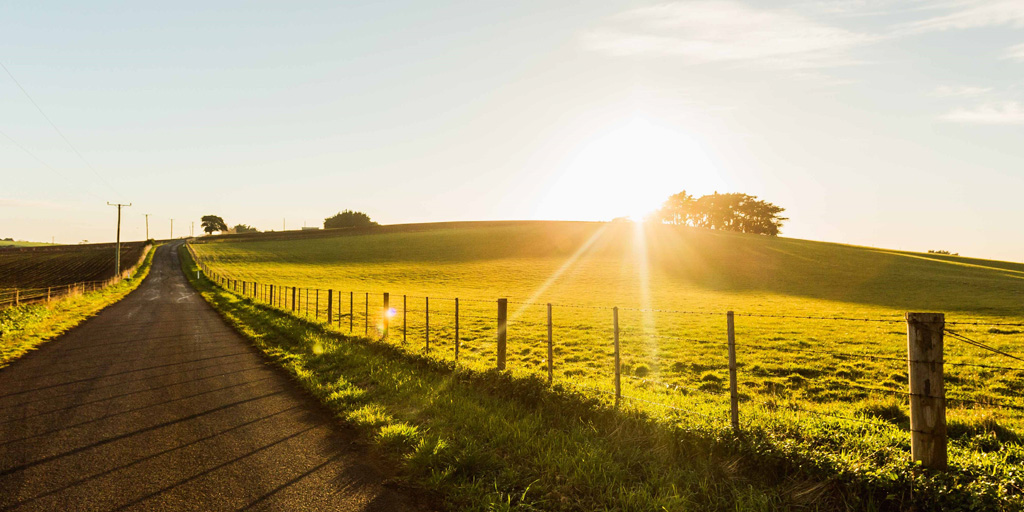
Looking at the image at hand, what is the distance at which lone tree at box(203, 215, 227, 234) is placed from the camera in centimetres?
17325

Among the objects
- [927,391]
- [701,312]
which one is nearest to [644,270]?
[701,312]

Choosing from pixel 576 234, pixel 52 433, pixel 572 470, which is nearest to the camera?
pixel 572 470

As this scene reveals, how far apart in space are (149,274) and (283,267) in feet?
52.2

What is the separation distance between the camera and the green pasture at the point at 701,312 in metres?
9.32

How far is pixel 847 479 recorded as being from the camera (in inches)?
203

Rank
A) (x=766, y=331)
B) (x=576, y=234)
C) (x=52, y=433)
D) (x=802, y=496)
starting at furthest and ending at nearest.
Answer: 1. (x=576, y=234)
2. (x=766, y=331)
3. (x=52, y=433)
4. (x=802, y=496)

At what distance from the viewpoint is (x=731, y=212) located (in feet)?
406

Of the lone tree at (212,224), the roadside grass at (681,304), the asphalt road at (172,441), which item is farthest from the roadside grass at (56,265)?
the lone tree at (212,224)

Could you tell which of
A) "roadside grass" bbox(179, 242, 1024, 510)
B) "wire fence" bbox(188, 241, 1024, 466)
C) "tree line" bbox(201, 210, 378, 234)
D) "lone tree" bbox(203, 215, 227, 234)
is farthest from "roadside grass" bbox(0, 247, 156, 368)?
"lone tree" bbox(203, 215, 227, 234)

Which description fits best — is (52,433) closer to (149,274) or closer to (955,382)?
(955,382)

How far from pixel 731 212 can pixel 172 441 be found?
432ft

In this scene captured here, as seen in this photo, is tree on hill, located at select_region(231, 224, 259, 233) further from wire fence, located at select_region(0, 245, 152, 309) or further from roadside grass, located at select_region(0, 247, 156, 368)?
roadside grass, located at select_region(0, 247, 156, 368)

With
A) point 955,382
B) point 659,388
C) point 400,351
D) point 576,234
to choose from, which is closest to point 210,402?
point 400,351

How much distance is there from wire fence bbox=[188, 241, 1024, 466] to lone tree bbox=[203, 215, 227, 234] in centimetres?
17408
